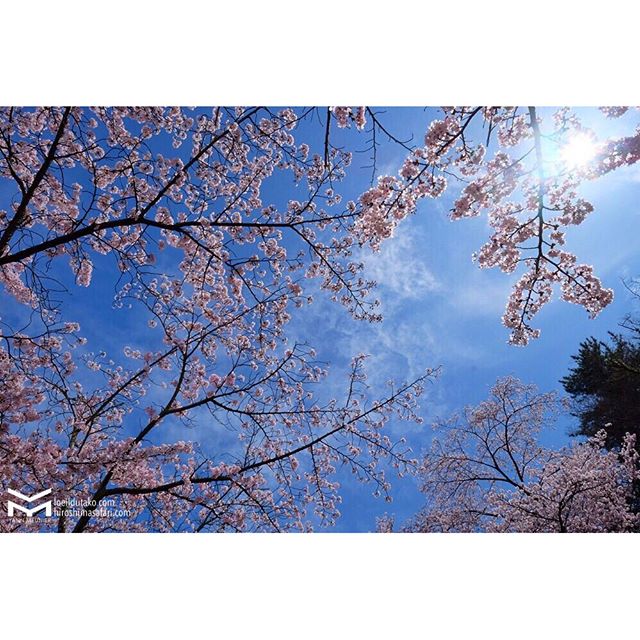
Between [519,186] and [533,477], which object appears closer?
[519,186]

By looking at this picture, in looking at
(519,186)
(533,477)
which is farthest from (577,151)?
(533,477)

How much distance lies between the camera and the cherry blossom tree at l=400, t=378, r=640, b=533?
340 cm

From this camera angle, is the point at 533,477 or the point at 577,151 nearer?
the point at 577,151

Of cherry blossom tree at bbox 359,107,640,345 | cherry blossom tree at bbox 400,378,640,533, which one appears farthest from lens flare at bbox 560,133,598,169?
cherry blossom tree at bbox 400,378,640,533

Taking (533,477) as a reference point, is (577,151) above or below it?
above

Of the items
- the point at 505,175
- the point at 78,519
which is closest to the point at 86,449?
the point at 78,519

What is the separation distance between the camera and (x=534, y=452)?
13.0 ft

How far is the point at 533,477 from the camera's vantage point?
4.03 metres

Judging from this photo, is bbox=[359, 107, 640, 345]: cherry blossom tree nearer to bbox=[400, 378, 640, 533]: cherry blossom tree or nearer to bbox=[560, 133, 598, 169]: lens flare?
bbox=[560, 133, 598, 169]: lens flare

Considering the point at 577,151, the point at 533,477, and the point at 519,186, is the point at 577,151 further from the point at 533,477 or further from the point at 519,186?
the point at 533,477

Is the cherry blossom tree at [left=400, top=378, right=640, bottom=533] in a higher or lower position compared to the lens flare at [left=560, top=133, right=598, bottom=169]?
lower

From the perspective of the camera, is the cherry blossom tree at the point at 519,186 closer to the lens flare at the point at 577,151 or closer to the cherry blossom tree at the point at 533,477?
the lens flare at the point at 577,151
